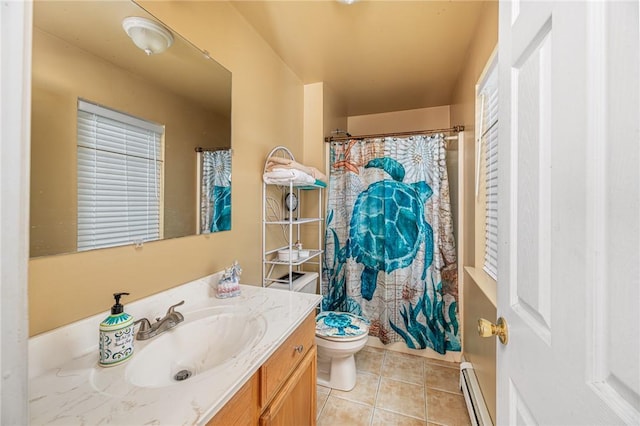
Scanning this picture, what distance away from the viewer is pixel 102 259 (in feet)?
2.85

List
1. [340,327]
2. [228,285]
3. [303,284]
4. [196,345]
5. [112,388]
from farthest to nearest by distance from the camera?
1. [303,284]
2. [340,327]
3. [228,285]
4. [196,345]
5. [112,388]

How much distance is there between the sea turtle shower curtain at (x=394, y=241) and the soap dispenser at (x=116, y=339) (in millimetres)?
1768

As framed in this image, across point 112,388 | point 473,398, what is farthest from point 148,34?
point 473,398

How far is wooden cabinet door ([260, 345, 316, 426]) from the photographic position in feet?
2.90

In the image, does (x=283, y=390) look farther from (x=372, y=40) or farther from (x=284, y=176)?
(x=372, y=40)

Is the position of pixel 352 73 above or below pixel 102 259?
above

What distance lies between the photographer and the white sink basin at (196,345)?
A: 811 millimetres

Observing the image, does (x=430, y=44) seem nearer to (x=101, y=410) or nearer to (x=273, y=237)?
(x=273, y=237)

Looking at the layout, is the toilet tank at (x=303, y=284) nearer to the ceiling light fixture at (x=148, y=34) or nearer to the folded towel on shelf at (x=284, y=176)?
the folded towel on shelf at (x=284, y=176)

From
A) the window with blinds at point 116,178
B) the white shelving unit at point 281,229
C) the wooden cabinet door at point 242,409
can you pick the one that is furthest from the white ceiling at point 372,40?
the wooden cabinet door at point 242,409

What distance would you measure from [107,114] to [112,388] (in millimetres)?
832

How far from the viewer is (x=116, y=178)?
91 centimetres

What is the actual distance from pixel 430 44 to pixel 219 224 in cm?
186

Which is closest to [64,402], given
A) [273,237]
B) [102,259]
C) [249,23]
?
[102,259]
